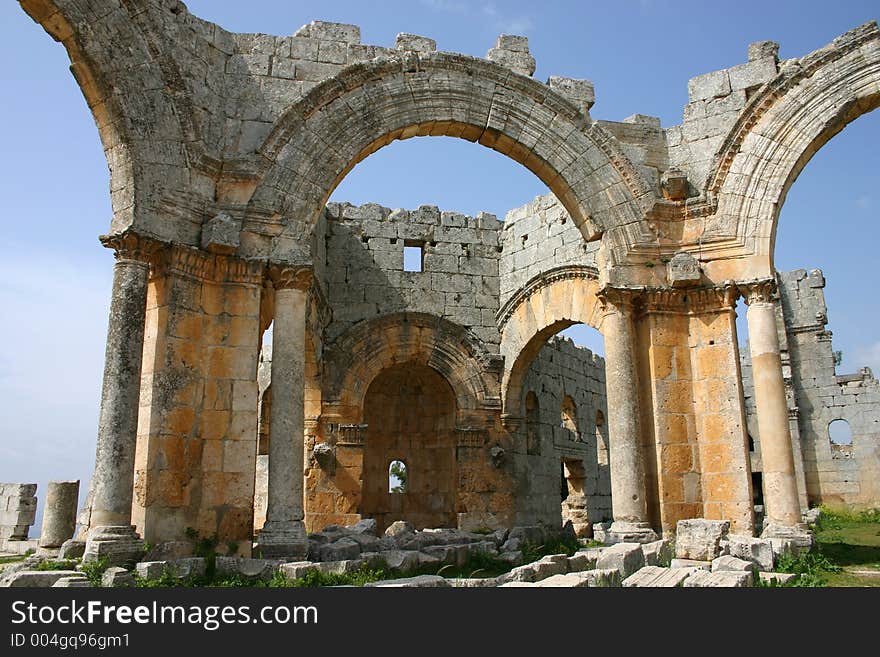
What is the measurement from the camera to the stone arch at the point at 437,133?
934cm

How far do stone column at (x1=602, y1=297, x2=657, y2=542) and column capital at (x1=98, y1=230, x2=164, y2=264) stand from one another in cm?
604

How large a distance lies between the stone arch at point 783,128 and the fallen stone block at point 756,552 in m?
3.71

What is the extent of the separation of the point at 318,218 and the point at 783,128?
650 centimetres

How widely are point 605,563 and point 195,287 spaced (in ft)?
18.1

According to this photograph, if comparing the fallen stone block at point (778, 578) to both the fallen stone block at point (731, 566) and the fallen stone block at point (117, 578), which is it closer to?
the fallen stone block at point (731, 566)

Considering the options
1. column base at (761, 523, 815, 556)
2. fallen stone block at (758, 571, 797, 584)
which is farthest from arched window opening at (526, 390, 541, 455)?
fallen stone block at (758, 571, 797, 584)

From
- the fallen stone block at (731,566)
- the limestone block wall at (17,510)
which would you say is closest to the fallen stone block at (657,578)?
the fallen stone block at (731,566)

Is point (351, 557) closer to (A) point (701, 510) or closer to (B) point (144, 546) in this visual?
(B) point (144, 546)

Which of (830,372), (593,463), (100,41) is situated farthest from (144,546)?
(830,372)

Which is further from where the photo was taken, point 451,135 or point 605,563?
point 451,135

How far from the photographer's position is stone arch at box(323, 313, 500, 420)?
15211mm

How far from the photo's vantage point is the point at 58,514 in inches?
460

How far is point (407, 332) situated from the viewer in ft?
51.8

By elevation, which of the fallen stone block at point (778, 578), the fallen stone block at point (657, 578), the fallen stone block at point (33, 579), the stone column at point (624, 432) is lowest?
the fallen stone block at point (778, 578)
